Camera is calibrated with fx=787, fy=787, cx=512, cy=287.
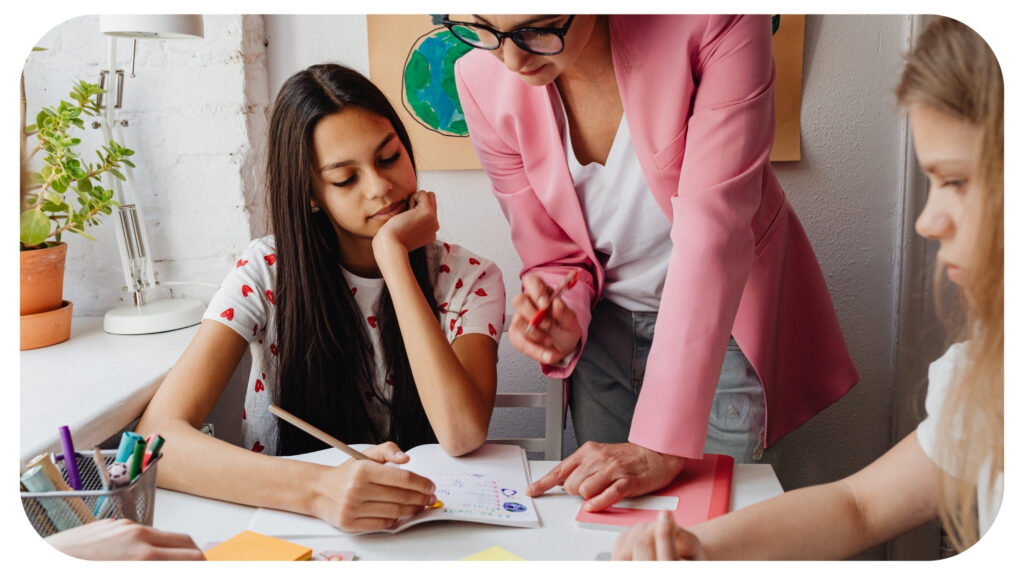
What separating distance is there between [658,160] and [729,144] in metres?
0.07

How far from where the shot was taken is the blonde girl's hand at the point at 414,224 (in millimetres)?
854

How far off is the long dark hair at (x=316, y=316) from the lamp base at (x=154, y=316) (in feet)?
0.34

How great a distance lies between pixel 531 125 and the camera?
2.72 feet

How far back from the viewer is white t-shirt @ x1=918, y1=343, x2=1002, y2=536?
2.26ft

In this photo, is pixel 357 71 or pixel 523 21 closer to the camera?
pixel 523 21

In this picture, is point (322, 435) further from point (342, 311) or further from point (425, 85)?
point (425, 85)

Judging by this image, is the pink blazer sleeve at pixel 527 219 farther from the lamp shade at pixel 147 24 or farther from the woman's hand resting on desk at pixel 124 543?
the woman's hand resting on desk at pixel 124 543

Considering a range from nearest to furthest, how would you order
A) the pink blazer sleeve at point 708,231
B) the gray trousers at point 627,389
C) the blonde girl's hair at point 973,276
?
the blonde girl's hair at point 973,276 → the pink blazer sleeve at point 708,231 → the gray trousers at point 627,389

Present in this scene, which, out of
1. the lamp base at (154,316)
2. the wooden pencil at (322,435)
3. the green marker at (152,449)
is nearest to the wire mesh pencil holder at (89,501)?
the green marker at (152,449)

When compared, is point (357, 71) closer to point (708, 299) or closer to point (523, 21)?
point (523, 21)

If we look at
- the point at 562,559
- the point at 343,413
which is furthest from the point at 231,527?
the point at 562,559

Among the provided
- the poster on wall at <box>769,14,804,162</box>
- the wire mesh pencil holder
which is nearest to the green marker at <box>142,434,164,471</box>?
the wire mesh pencil holder

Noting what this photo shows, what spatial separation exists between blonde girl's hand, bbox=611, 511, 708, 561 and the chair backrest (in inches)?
11.4

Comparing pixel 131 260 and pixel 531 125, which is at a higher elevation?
pixel 531 125
